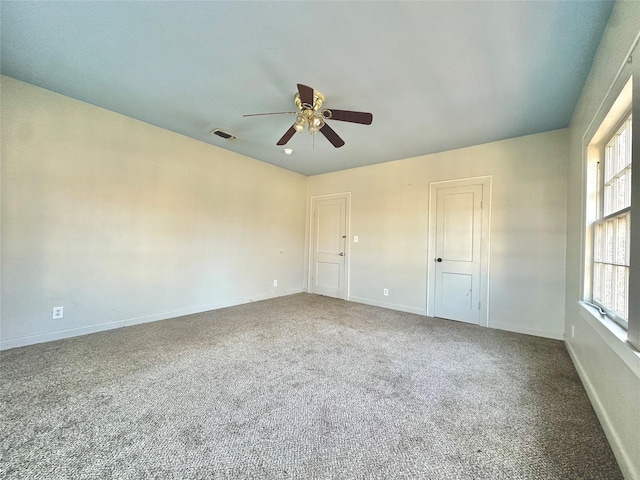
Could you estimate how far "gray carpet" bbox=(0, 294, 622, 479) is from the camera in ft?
4.20

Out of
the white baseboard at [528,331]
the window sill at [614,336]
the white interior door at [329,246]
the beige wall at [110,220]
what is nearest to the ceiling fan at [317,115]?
the beige wall at [110,220]

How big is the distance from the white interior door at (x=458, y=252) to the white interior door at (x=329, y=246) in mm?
1733

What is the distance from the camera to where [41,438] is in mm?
1411

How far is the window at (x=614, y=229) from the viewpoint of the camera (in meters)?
1.66

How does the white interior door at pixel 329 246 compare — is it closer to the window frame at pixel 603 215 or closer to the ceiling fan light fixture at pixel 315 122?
the ceiling fan light fixture at pixel 315 122

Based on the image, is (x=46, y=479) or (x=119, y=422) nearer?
(x=46, y=479)

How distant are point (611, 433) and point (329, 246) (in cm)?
425

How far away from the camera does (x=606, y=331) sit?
158 cm

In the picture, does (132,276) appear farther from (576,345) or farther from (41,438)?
(576,345)

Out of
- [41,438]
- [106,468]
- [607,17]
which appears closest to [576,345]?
[607,17]

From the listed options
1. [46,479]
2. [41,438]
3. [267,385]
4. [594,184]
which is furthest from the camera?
[594,184]

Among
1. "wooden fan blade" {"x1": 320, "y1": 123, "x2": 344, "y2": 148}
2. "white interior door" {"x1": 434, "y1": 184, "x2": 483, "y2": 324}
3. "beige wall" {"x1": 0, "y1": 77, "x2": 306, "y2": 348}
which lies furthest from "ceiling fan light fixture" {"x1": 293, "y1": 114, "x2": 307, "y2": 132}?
"white interior door" {"x1": 434, "y1": 184, "x2": 483, "y2": 324}

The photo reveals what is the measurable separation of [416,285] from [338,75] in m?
3.22

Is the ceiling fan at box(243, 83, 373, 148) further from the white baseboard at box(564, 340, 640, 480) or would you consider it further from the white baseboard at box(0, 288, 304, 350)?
the white baseboard at box(0, 288, 304, 350)
